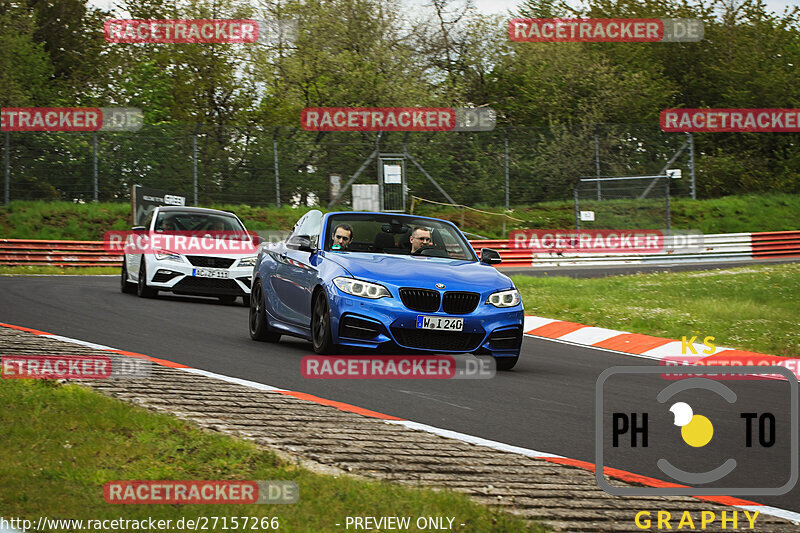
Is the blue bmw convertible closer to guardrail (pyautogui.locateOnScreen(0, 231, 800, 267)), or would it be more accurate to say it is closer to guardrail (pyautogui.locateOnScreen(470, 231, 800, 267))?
guardrail (pyautogui.locateOnScreen(0, 231, 800, 267))

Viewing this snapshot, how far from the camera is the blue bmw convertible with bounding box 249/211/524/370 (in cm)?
984

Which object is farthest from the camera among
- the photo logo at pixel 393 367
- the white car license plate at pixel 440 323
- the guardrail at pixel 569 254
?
the guardrail at pixel 569 254

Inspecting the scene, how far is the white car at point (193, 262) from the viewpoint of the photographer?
16.8m

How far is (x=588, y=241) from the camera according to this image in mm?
33625

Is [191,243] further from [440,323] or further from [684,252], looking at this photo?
[684,252]

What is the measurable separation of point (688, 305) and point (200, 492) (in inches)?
555

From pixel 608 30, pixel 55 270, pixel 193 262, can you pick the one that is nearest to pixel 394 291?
pixel 193 262

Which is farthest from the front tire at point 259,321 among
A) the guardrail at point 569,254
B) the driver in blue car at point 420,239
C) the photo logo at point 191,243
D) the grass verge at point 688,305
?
the guardrail at point 569,254

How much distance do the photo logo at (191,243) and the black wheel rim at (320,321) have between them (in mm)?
6569

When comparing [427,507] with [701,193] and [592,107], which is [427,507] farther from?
[592,107]

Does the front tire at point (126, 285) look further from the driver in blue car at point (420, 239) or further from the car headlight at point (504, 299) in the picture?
the car headlight at point (504, 299)

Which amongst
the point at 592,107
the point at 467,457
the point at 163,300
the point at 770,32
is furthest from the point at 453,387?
the point at 770,32

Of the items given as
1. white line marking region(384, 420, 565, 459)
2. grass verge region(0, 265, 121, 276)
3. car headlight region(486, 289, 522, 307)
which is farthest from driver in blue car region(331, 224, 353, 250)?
grass verge region(0, 265, 121, 276)

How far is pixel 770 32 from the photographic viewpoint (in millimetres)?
54594
